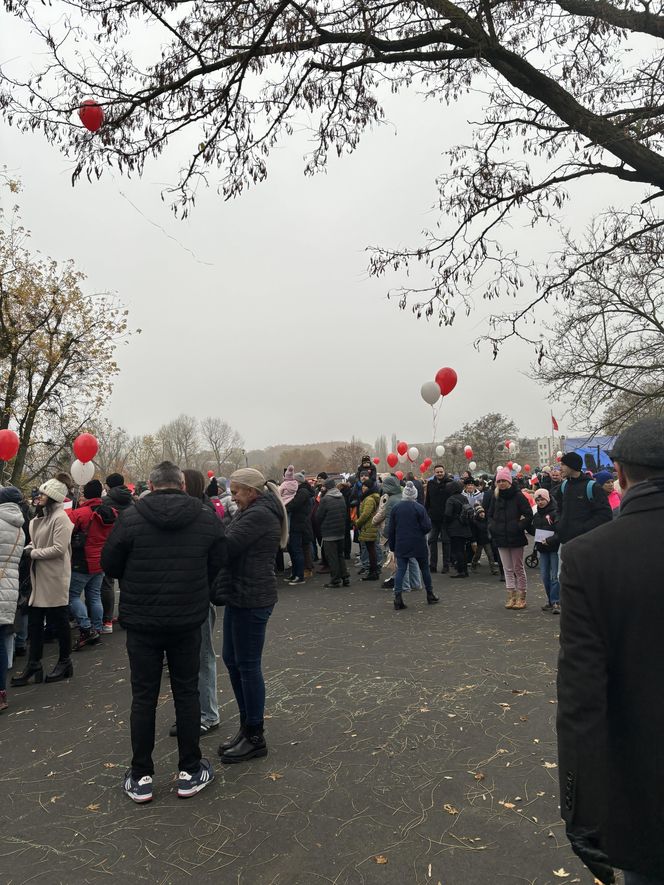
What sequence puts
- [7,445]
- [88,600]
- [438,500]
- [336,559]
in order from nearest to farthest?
[88,600], [7,445], [336,559], [438,500]

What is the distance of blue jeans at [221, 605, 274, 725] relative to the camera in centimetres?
407

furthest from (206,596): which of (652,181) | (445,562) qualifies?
(445,562)

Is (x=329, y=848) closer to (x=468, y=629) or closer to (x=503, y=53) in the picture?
(x=468, y=629)

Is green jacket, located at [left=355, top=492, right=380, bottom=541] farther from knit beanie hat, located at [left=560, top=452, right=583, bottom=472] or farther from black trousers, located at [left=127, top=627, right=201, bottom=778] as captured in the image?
black trousers, located at [left=127, top=627, right=201, bottom=778]

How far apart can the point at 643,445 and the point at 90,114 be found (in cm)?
481

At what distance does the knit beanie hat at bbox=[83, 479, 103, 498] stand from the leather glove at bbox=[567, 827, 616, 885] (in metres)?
7.13

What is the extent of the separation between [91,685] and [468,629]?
4456 mm

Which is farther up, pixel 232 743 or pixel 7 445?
pixel 7 445

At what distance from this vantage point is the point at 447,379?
1269cm

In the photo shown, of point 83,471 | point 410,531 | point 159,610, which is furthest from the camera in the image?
point 83,471

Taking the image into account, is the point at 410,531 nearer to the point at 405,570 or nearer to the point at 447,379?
the point at 405,570

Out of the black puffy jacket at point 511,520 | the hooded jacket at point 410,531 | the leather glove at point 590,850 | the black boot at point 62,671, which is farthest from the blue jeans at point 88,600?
the leather glove at point 590,850

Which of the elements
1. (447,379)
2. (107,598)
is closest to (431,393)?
(447,379)

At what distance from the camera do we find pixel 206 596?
3.76m
